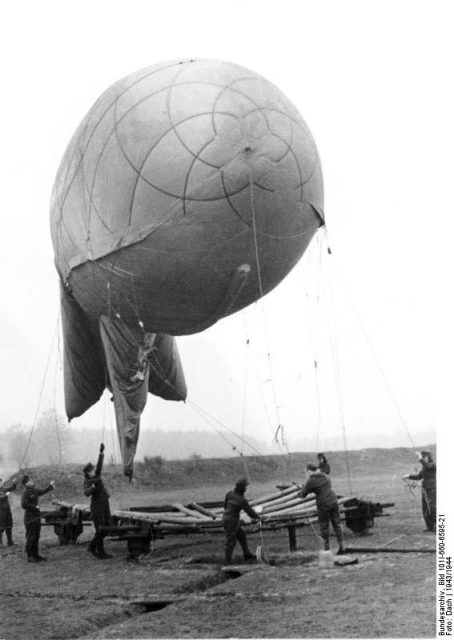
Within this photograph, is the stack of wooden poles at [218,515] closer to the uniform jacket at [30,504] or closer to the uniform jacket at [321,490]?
the uniform jacket at [321,490]

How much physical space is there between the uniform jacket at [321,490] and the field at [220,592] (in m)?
0.60

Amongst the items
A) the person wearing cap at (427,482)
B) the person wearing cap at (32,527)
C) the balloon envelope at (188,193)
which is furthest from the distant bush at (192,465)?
the balloon envelope at (188,193)

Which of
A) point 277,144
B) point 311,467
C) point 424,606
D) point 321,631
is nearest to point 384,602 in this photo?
point 424,606

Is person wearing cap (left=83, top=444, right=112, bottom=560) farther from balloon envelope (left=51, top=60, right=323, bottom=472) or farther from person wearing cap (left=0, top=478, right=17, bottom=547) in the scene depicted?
balloon envelope (left=51, top=60, right=323, bottom=472)

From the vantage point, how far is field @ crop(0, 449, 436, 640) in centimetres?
502

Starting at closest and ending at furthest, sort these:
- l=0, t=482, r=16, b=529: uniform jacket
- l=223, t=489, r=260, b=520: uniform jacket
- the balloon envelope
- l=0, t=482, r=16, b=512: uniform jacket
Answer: the balloon envelope < l=223, t=489, r=260, b=520: uniform jacket < l=0, t=482, r=16, b=529: uniform jacket < l=0, t=482, r=16, b=512: uniform jacket

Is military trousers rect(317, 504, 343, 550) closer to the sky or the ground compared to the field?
closer to the sky

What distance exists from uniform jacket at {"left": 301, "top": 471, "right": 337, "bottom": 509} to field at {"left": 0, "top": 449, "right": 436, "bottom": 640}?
603mm

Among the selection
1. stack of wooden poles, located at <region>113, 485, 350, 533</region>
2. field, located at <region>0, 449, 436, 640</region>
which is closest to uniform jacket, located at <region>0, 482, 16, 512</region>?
field, located at <region>0, 449, 436, 640</region>

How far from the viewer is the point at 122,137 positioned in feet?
24.3

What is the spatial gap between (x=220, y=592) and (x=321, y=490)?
2.00 m

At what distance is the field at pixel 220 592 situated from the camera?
502cm

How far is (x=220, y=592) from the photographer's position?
20.4 ft

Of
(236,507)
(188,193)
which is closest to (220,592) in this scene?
(236,507)
